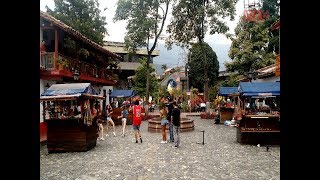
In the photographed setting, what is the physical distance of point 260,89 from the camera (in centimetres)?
1466

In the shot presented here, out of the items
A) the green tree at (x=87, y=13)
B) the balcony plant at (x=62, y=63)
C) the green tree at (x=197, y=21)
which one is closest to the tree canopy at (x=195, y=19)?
the green tree at (x=197, y=21)

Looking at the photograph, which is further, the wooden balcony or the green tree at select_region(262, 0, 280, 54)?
the green tree at select_region(262, 0, 280, 54)

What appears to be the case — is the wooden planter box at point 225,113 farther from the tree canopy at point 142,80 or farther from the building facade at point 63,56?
the tree canopy at point 142,80

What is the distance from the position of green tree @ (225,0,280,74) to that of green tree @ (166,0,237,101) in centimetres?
268

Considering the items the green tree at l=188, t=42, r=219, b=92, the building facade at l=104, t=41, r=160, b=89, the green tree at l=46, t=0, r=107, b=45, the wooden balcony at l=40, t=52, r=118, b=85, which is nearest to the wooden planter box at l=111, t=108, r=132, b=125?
the wooden balcony at l=40, t=52, r=118, b=85

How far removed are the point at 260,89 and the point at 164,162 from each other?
7192 mm

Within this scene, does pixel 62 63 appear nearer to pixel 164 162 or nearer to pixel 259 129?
pixel 164 162

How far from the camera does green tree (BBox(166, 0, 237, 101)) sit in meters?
31.4

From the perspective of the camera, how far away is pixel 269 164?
9.45 meters

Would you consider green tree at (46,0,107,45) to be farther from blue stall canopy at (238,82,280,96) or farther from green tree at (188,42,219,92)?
green tree at (188,42,219,92)
